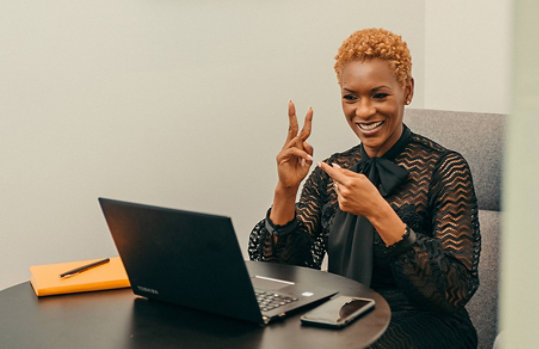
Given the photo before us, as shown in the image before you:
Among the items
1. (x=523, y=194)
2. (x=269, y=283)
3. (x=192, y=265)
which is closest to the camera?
(x=523, y=194)

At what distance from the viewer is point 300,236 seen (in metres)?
1.58

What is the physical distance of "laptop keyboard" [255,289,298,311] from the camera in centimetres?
105

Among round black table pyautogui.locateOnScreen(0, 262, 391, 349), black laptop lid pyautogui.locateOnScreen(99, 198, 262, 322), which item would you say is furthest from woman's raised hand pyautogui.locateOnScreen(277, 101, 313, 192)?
black laptop lid pyautogui.locateOnScreen(99, 198, 262, 322)

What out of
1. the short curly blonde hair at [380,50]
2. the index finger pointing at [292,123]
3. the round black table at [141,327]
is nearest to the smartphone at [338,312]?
the round black table at [141,327]

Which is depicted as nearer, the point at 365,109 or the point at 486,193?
the point at 365,109

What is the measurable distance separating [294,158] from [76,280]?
59cm

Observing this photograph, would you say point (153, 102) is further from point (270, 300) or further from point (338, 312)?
point (338, 312)

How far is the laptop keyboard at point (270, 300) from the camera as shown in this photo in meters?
1.05

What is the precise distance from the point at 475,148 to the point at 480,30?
63cm

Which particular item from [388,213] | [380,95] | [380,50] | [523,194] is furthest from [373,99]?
[523,194]

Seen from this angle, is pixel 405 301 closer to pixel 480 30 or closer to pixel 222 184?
pixel 222 184

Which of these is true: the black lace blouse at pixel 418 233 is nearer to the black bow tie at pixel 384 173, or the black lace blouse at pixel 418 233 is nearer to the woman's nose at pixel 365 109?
the black bow tie at pixel 384 173

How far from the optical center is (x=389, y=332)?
130 cm

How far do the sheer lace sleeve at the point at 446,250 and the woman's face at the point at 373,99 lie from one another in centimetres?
16
